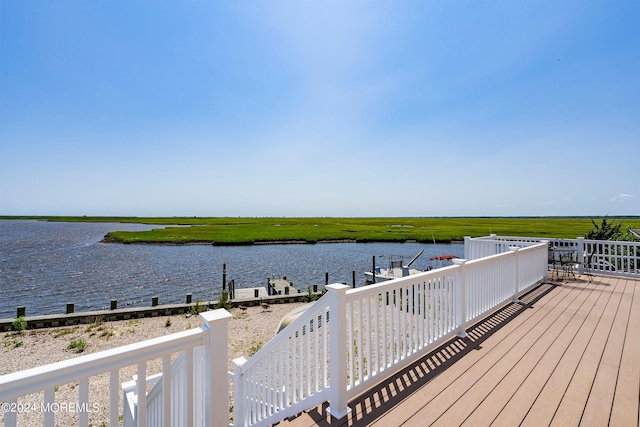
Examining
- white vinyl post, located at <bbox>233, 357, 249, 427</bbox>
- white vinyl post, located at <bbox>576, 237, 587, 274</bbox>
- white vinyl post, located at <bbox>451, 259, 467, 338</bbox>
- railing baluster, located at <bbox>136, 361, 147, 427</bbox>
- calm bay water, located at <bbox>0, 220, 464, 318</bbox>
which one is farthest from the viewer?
calm bay water, located at <bbox>0, 220, 464, 318</bbox>

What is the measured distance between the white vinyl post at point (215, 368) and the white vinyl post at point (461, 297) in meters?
3.41

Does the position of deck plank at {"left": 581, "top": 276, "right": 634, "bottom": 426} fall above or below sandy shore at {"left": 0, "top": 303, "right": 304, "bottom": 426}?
above

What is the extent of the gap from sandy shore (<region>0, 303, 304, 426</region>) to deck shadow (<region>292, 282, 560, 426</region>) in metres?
5.11

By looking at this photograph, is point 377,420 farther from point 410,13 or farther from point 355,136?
point 355,136

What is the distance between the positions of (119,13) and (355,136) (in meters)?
10.1

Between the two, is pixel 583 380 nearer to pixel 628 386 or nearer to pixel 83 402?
pixel 628 386

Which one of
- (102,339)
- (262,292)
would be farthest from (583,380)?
(262,292)

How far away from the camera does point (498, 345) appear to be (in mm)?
3793

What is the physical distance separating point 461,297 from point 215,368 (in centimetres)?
354

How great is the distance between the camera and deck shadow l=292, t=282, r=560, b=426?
8.11 ft

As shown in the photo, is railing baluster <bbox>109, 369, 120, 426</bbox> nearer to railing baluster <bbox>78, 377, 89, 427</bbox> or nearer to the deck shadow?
railing baluster <bbox>78, 377, 89, 427</bbox>

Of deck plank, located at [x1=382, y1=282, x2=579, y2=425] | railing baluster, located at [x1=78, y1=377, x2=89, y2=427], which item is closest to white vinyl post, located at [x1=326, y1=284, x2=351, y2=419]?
deck plank, located at [x1=382, y1=282, x2=579, y2=425]

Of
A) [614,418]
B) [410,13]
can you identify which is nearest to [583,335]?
[614,418]

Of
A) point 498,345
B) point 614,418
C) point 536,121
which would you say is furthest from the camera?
point 536,121
